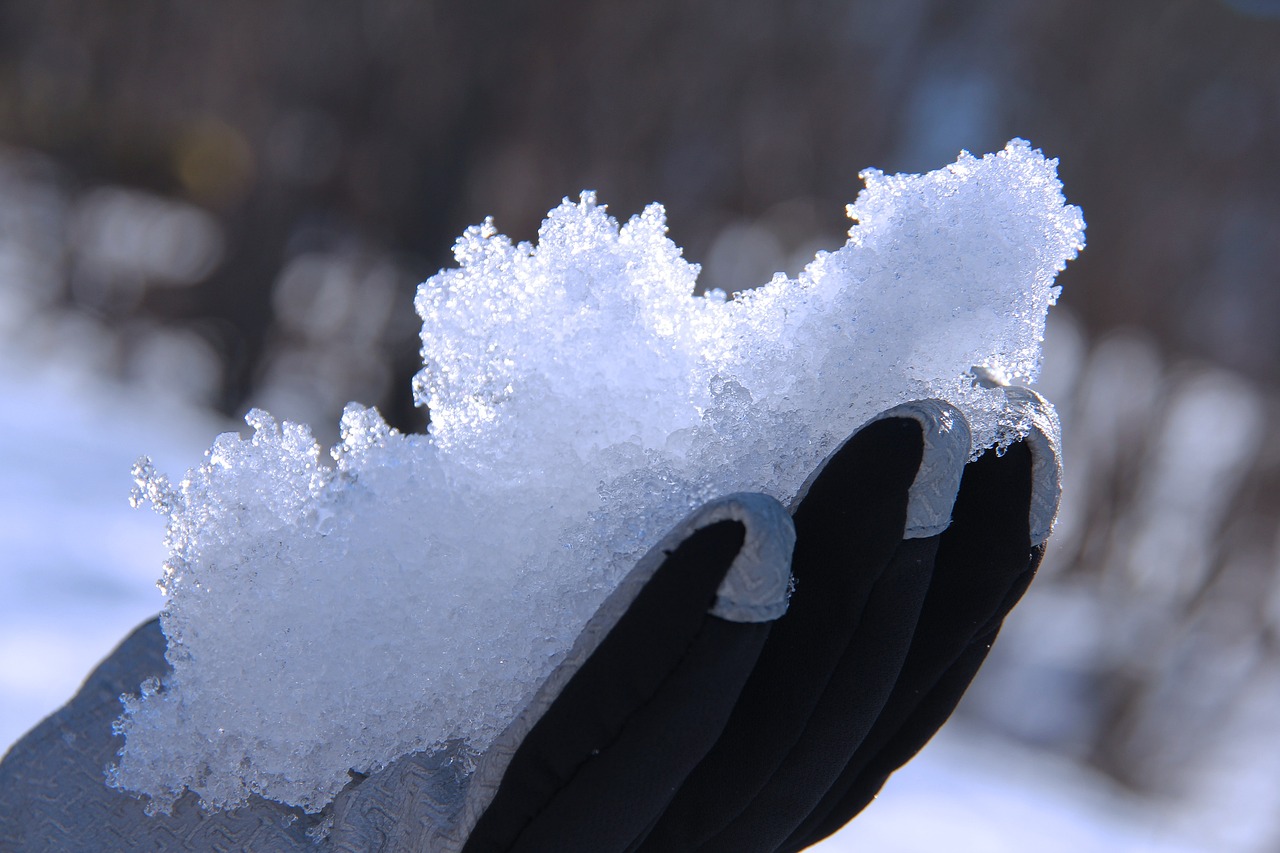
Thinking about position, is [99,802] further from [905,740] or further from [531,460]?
[905,740]

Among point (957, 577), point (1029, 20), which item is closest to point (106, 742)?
point (957, 577)

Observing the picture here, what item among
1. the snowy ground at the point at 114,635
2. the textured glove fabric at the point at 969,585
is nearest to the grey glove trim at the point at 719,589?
the textured glove fabric at the point at 969,585

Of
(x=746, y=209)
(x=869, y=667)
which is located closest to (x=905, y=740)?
(x=869, y=667)

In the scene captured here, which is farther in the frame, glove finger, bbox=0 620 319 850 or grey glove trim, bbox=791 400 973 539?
glove finger, bbox=0 620 319 850

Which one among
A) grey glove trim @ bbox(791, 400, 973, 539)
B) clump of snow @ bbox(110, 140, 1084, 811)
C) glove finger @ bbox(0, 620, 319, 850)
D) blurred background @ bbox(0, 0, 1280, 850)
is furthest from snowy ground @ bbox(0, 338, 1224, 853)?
grey glove trim @ bbox(791, 400, 973, 539)

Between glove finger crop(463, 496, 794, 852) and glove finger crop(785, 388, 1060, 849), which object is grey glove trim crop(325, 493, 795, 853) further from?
glove finger crop(785, 388, 1060, 849)

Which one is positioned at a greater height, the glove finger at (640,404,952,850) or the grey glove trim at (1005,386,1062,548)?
the grey glove trim at (1005,386,1062,548)

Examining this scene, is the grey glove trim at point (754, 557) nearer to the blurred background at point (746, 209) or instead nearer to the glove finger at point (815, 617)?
the glove finger at point (815, 617)
